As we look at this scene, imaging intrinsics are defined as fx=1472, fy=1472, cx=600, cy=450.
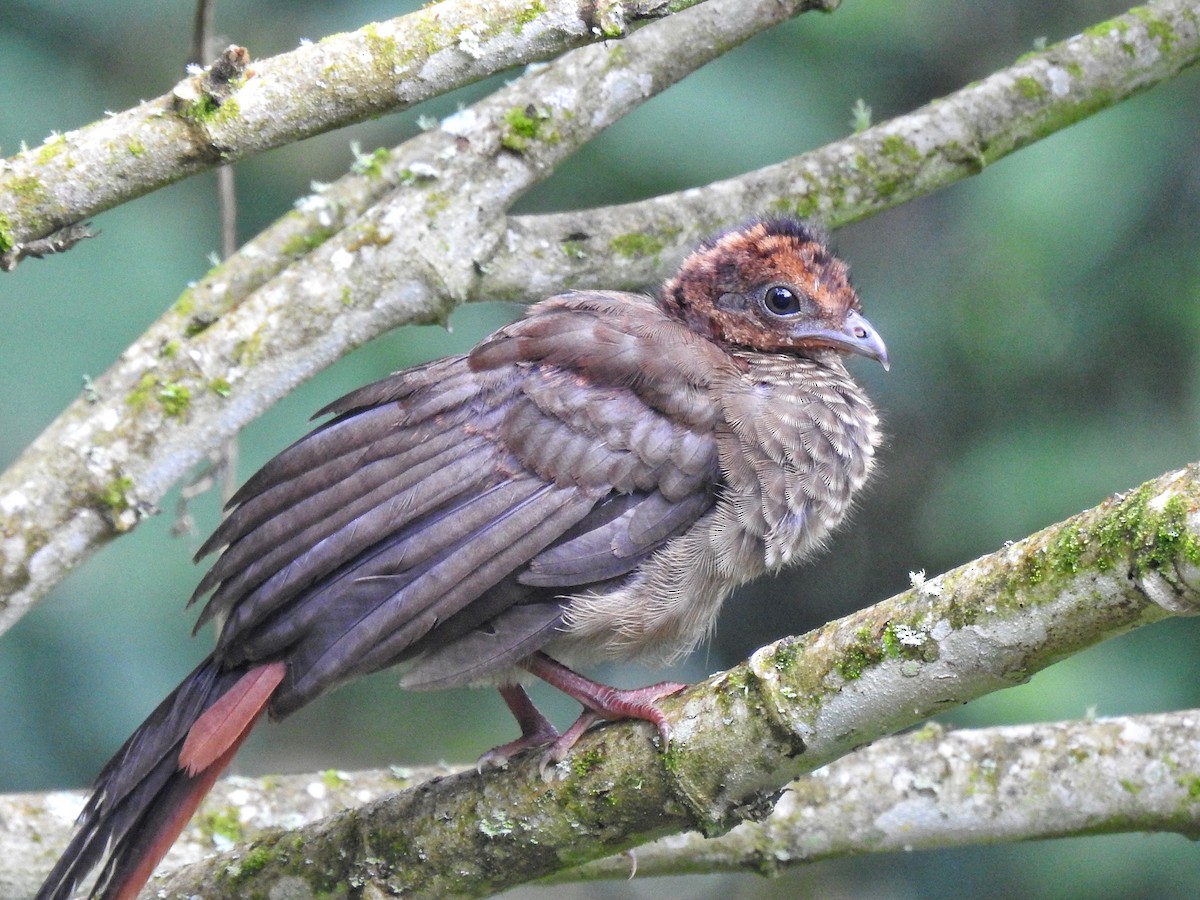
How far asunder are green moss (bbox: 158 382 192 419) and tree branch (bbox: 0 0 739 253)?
0.88m

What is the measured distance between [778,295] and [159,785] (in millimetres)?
1850

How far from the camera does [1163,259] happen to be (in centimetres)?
554

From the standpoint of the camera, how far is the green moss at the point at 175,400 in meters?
3.48

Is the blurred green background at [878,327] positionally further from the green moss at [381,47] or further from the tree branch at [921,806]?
the green moss at [381,47]

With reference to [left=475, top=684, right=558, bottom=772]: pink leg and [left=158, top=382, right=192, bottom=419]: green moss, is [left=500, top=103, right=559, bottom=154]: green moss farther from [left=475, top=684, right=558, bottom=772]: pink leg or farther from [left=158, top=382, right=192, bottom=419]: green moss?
[left=475, top=684, right=558, bottom=772]: pink leg

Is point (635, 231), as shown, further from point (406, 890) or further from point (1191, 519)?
point (1191, 519)

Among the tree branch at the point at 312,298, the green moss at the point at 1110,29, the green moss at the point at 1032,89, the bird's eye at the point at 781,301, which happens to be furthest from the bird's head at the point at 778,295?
the green moss at the point at 1110,29

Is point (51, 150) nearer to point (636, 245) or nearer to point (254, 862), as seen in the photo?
point (254, 862)

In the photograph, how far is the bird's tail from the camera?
9.53ft

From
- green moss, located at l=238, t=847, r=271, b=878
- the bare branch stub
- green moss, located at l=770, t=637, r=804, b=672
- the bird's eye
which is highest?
the bird's eye

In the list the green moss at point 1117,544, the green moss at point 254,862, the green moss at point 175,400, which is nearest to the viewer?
the green moss at point 1117,544

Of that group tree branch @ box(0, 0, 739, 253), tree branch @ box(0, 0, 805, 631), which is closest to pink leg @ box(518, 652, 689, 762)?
tree branch @ box(0, 0, 805, 631)

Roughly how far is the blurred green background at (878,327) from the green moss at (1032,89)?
1603 mm

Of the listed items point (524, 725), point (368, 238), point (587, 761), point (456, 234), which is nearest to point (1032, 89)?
point (456, 234)
